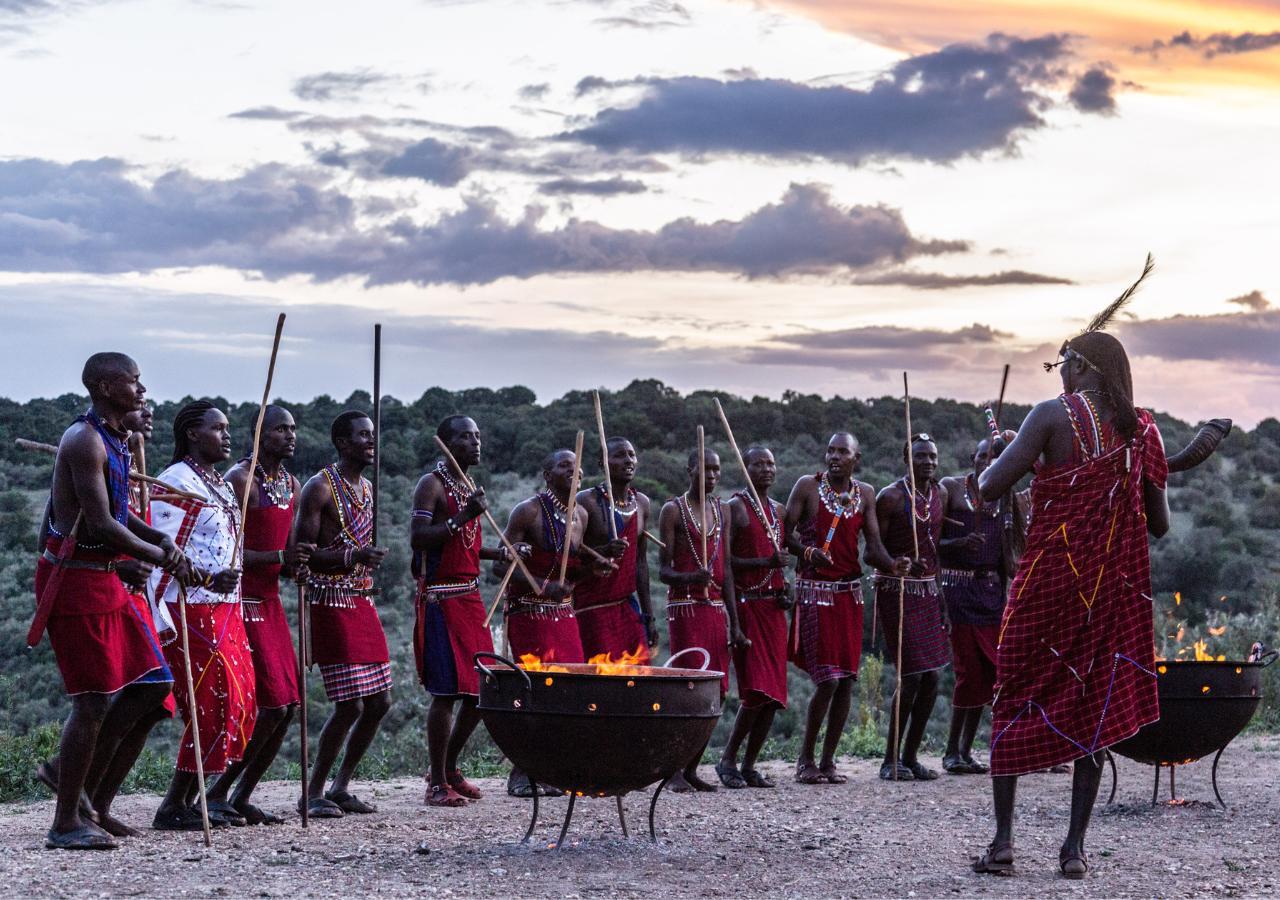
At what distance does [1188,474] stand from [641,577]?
26287mm

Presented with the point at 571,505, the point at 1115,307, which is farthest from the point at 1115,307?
the point at 571,505

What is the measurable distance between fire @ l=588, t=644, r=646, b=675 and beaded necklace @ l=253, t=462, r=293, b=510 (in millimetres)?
1871

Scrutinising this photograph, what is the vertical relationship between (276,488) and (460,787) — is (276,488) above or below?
above

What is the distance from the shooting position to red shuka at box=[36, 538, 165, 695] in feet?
23.0

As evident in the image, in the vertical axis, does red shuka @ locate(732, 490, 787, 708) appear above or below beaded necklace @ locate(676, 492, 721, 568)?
below

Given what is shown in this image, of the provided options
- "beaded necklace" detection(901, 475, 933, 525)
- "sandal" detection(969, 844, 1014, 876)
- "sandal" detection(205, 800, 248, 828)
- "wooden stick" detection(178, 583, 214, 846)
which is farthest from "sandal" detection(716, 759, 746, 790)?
"wooden stick" detection(178, 583, 214, 846)

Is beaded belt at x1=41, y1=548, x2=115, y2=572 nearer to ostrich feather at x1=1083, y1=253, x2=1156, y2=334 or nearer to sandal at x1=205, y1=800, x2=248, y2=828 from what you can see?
sandal at x1=205, y1=800, x2=248, y2=828

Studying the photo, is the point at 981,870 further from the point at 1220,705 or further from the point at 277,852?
the point at 277,852

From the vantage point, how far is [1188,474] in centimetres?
3388

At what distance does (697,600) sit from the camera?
33.7 feet

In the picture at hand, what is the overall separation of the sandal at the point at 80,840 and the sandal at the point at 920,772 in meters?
5.75

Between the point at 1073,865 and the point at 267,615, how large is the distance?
4235 mm

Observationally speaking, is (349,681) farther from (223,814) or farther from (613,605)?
(613,605)

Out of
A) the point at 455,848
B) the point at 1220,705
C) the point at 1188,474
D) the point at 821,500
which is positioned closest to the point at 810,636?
the point at 821,500
